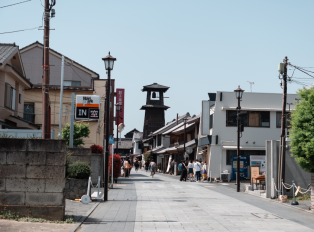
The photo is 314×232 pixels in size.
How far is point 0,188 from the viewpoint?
10367 millimetres

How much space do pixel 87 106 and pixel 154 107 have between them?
5058 cm

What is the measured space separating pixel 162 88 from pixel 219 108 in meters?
40.8

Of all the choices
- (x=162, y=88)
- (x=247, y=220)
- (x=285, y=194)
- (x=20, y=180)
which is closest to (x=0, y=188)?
(x=20, y=180)

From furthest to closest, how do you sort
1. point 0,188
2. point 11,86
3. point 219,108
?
point 219,108 → point 11,86 → point 0,188

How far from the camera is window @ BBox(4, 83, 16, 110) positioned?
23422 mm

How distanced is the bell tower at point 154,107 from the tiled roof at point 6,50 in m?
49.3

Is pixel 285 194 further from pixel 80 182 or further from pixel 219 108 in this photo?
pixel 219 108

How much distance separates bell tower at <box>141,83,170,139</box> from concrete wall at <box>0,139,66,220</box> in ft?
211

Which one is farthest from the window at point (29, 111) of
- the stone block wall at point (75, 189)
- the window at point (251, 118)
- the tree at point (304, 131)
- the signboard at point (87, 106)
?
the tree at point (304, 131)

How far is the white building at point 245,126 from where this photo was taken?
34.5m

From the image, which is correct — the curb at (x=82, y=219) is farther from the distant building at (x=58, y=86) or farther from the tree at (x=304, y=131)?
the distant building at (x=58, y=86)

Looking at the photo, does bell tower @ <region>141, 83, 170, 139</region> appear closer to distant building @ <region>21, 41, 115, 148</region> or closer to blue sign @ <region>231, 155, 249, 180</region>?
distant building @ <region>21, 41, 115, 148</region>

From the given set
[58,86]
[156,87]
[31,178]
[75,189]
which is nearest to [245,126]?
[58,86]

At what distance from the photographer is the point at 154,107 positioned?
76000 mm
